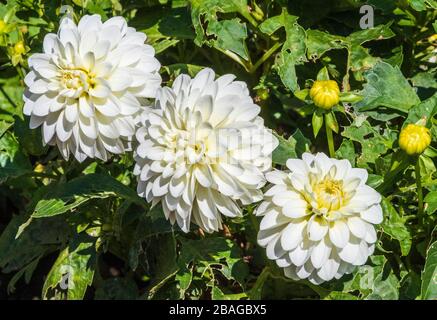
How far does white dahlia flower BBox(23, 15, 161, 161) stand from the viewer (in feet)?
4.96

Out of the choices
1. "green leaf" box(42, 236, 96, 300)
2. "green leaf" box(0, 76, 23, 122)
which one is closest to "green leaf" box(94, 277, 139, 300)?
"green leaf" box(42, 236, 96, 300)

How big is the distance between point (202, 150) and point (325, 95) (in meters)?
0.29

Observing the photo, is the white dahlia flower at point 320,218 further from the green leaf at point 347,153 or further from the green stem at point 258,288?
the green stem at point 258,288

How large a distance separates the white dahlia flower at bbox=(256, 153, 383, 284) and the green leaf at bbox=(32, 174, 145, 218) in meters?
0.51

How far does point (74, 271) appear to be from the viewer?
1975 mm

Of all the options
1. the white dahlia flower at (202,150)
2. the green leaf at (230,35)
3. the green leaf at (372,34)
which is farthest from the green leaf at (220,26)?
the white dahlia flower at (202,150)

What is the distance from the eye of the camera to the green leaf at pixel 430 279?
156 centimetres

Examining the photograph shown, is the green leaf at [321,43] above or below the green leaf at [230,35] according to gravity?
below

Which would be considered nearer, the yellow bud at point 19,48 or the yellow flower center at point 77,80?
the yellow flower center at point 77,80

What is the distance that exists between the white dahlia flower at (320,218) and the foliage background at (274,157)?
158mm

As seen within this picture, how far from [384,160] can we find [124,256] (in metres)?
0.87

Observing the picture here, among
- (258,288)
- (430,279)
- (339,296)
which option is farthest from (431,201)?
(258,288)

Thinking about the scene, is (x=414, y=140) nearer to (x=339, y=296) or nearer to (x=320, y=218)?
(x=320, y=218)

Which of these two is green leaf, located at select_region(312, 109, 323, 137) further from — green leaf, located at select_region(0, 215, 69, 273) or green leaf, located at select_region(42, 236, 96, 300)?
green leaf, located at select_region(0, 215, 69, 273)
